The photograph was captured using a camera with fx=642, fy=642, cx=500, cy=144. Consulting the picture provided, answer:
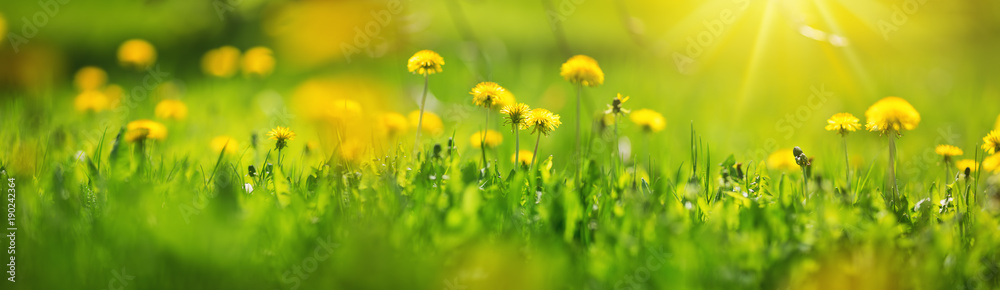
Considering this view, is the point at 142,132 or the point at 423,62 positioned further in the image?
the point at 142,132

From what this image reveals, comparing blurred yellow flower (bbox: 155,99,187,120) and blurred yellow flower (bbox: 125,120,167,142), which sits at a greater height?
blurred yellow flower (bbox: 155,99,187,120)

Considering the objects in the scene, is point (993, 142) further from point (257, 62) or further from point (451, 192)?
point (257, 62)

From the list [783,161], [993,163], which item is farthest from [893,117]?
[783,161]

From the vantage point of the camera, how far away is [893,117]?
167 centimetres

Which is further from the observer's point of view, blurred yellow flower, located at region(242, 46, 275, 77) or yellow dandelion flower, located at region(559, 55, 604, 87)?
blurred yellow flower, located at region(242, 46, 275, 77)

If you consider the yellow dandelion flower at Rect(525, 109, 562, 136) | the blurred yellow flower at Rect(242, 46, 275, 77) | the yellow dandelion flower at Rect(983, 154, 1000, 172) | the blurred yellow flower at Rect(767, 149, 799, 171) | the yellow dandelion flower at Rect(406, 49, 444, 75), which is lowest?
the yellow dandelion flower at Rect(983, 154, 1000, 172)

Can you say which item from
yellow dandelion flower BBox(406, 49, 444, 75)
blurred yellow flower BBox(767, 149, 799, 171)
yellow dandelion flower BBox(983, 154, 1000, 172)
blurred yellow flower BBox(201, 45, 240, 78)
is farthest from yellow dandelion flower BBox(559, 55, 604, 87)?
blurred yellow flower BBox(201, 45, 240, 78)

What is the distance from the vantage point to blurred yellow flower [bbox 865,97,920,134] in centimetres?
166

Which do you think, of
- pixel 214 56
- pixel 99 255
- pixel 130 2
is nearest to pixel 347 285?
pixel 99 255

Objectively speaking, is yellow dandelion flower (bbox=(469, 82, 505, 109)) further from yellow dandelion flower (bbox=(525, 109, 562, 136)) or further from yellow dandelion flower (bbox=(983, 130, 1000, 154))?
yellow dandelion flower (bbox=(983, 130, 1000, 154))

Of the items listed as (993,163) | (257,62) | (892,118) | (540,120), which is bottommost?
(993,163)

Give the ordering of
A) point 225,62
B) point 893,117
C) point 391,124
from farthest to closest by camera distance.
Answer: point 225,62 < point 391,124 < point 893,117

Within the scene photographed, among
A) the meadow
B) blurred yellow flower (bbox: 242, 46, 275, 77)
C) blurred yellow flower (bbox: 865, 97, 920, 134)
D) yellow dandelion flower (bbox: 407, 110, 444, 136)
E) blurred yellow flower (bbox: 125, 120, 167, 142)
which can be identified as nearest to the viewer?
the meadow

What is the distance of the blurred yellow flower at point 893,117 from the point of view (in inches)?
65.3
